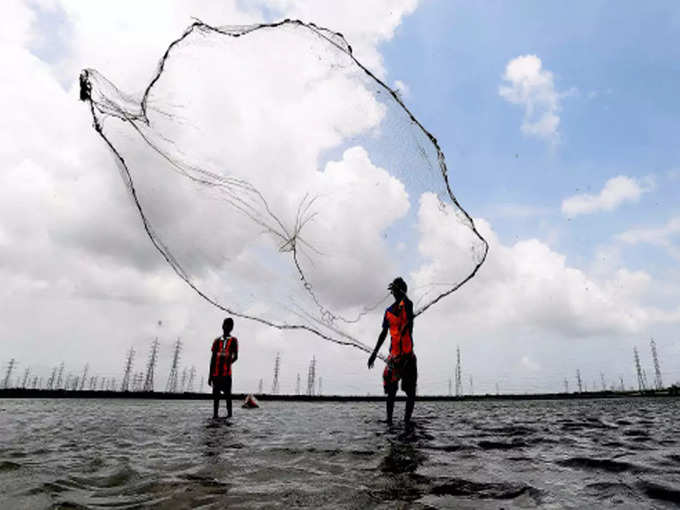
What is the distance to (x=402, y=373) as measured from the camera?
811 cm

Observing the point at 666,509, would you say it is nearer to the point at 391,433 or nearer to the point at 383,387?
the point at 391,433

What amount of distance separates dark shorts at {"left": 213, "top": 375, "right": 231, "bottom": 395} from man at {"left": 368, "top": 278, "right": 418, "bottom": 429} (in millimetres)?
4259

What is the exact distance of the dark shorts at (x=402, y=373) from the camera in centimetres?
810

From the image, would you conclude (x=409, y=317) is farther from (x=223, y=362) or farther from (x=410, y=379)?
(x=223, y=362)

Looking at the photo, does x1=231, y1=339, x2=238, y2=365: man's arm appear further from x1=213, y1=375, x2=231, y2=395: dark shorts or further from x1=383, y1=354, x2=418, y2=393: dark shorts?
x1=383, y1=354, x2=418, y2=393: dark shorts

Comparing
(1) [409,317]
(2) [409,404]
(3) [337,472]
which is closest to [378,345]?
(1) [409,317]

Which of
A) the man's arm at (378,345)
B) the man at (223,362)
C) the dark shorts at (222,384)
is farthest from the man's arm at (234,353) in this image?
the man's arm at (378,345)

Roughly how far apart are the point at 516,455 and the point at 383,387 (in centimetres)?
404

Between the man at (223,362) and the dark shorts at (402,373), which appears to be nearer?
the dark shorts at (402,373)

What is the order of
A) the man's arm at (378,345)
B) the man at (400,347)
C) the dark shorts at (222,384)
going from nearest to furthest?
1. the man at (400,347)
2. the man's arm at (378,345)
3. the dark shorts at (222,384)

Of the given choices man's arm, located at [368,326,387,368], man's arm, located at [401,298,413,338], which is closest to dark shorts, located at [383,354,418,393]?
man's arm, located at [368,326,387,368]

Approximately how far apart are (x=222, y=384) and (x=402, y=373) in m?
4.95

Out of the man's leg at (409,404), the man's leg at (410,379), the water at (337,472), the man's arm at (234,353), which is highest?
the man's arm at (234,353)

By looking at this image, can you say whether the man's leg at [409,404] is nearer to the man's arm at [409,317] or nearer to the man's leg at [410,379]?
the man's leg at [410,379]
